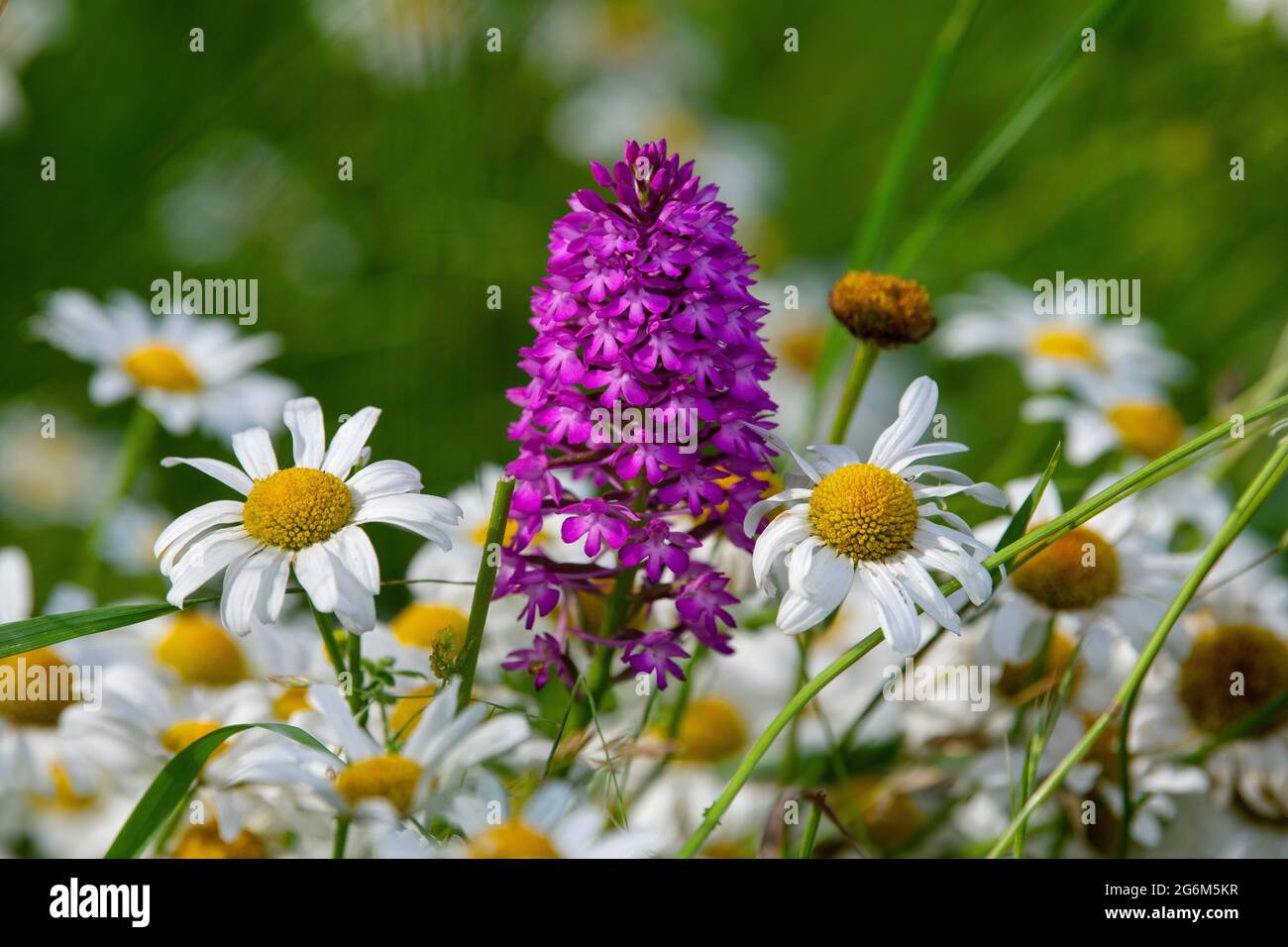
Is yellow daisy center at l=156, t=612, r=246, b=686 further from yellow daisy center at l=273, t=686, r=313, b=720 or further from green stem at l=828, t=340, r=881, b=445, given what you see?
green stem at l=828, t=340, r=881, b=445

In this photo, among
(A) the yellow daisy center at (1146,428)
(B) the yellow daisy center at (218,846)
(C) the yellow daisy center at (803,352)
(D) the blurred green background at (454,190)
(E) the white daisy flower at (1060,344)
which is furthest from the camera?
(C) the yellow daisy center at (803,352)

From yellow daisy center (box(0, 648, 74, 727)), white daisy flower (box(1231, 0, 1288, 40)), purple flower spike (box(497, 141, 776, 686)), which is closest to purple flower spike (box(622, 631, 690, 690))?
purple flower spike (box(497, 141, 776, 686))

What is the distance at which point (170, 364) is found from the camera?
1.48 metres

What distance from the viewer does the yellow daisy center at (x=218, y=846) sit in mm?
906

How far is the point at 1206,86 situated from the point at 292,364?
1.77 m

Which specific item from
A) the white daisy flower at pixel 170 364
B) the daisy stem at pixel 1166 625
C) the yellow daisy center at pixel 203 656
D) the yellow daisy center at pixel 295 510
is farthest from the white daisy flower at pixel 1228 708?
the white daisy flower at pixel 170 364

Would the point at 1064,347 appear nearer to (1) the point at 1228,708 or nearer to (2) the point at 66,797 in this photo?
(1) the point at 1228,708

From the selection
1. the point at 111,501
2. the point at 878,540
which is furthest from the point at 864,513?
the point at 111,501

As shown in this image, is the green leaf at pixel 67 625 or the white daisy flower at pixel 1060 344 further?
the white daisy flower at pixel 1060 344

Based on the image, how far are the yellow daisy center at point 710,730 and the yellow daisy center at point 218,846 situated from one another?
17.8 inches

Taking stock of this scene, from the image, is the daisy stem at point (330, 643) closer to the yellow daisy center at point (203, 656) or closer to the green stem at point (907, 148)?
the yellow daisy center at point (203, 656)
